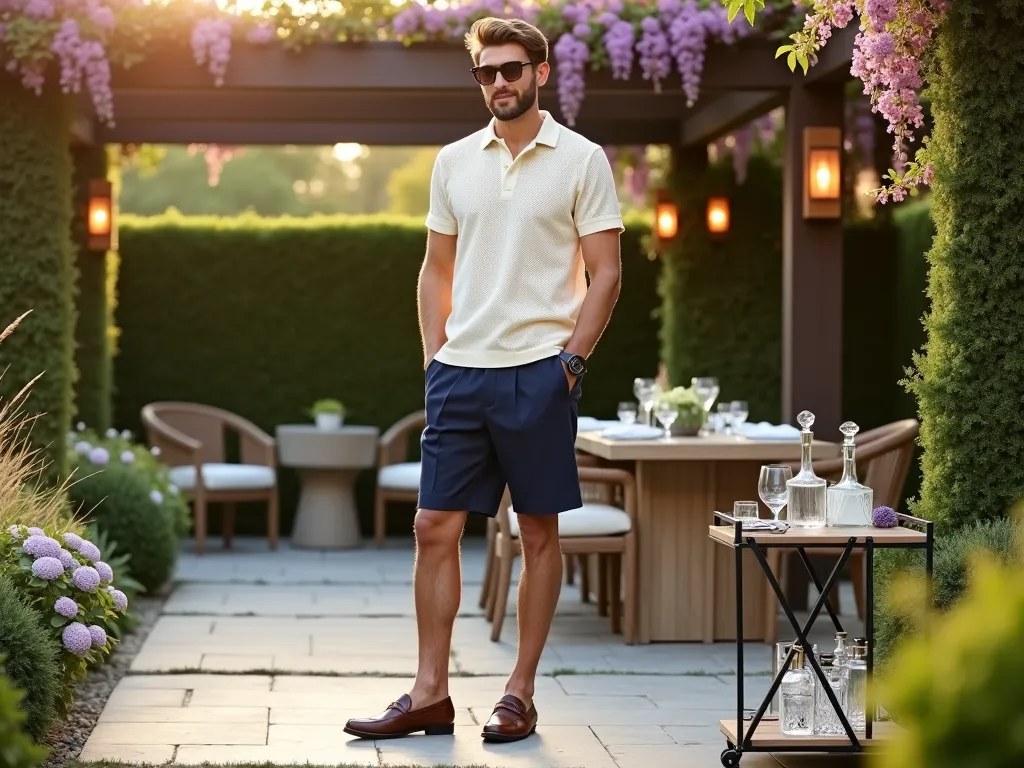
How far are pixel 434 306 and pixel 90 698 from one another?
1573 millimetres

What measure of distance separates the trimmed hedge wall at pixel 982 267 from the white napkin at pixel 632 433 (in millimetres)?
1728

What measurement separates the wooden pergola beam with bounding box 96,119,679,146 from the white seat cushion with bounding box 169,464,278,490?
6.06 feet

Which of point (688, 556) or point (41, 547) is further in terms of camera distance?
point (688, 556)

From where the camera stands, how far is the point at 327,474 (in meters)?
8.72

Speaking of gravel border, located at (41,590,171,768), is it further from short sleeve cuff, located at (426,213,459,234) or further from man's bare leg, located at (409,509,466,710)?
short sleeve cuff, located at (426,213,459,234)

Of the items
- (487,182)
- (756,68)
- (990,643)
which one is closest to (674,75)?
(756,68)

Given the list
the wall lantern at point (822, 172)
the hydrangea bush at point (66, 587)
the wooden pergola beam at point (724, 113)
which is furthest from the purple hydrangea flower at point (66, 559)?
the wooden pergola beam at point (724, 113)

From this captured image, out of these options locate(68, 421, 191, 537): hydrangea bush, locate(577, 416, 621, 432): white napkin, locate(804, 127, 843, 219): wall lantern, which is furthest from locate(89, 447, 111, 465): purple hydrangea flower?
locate(804, 127, 843, 219): wall lantern

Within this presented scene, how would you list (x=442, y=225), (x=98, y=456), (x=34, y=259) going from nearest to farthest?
(x=442, y=225) < (x=34, y=259) < (x=98, y=456)

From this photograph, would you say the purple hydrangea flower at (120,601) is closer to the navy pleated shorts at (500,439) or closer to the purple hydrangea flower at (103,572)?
the purple hydrangea flower at (103,572)

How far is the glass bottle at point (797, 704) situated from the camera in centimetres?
327

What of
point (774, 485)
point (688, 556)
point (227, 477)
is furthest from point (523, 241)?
point (227, 477)

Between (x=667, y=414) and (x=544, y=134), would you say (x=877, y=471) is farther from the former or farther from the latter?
(x=544, y=134)

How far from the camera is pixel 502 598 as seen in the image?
17.7ft
